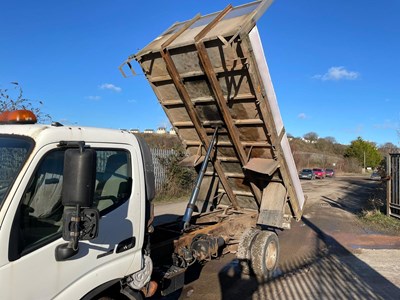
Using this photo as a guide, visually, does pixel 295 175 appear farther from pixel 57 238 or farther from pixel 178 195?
pixel 178 195

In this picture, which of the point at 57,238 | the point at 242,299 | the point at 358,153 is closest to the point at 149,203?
the point at 57,238

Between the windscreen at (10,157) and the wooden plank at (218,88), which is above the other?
the wooden plank at (218,88)

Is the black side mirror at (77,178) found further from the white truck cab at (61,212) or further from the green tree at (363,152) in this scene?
the green tree at (363,152)

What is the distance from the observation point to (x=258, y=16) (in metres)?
5.33

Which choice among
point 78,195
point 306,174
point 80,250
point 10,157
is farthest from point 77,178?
point 306,174

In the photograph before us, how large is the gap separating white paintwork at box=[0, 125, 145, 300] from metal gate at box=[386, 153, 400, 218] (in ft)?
35.6

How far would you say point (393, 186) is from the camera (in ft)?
40.4

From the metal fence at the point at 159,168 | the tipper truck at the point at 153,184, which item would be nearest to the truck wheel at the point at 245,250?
the tipper truck at the point at 153,184

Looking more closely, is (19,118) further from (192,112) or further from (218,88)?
(192,112)

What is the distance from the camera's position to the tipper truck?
103 inches

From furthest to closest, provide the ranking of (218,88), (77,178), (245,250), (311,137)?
(311,137) < (245,250) < (218,88) < (77,178)

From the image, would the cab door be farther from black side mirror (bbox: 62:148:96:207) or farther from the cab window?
black side mirror (bbox: 62:148:96:207)

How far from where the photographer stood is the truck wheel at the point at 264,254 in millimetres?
6371

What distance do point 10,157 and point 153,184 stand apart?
1.40 m
